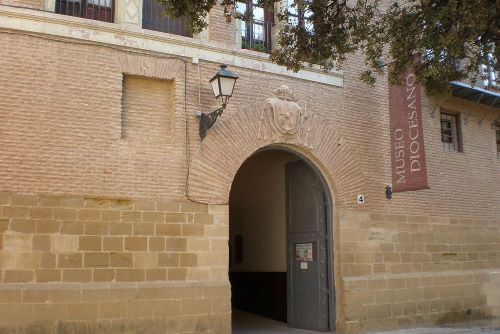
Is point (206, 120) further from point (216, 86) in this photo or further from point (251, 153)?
point (251, 153)

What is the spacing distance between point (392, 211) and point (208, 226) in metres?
4.30

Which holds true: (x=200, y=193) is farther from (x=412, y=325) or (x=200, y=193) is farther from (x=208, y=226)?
(x=412, y=325)

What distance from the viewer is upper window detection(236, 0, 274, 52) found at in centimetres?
1066

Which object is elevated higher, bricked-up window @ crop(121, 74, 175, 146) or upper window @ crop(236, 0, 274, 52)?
upper window @ crop(236, 0, 274, 52)

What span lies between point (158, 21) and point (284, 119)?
2.79 metres

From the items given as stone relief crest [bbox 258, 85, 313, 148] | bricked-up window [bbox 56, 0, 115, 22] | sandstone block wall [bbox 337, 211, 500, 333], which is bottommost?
sandstone block wall [bbox 337, 211, 500, 333]

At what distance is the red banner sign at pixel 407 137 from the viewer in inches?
423

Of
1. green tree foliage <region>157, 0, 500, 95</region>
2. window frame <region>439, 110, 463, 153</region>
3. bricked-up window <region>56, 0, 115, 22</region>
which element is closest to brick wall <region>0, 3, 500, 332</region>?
bricked-up window <region>56, 0, 115, 22</region>

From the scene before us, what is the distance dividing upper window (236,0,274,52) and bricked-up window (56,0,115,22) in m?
2.42

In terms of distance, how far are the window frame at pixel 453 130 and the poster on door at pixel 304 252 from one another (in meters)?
4.46

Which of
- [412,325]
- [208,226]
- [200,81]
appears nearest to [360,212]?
[412,325]

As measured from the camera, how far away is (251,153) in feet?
32.8

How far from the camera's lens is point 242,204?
45.6ft

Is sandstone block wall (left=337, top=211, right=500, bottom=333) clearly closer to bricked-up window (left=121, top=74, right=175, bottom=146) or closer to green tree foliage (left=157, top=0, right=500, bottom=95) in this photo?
green tree foliage (left=157, top=0, right=500, bottom=95)
